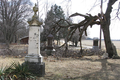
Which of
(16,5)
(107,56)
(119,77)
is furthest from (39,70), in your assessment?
(16,5)

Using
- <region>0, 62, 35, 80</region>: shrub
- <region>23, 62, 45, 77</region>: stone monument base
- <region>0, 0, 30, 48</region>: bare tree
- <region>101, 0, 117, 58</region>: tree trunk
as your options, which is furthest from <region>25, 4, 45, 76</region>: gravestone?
<region>0, 0, 30, 48</region>: bare tree

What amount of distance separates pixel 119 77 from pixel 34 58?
385 cm

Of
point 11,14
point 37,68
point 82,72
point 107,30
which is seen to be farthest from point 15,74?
point 11,14

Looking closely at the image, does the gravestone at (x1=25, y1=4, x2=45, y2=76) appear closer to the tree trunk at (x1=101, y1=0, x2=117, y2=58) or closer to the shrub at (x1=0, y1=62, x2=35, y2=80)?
the shrub at (x1=0, y1=62, x2=35, y2=80)

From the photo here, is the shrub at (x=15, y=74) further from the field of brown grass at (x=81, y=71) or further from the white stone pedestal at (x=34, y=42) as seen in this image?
the white stone pedestal at (x=34, y=42)

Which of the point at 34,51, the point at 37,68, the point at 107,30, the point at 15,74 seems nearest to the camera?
the point at 15,74

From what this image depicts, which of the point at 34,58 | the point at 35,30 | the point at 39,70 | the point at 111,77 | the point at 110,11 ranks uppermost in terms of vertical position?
the point at 110,11

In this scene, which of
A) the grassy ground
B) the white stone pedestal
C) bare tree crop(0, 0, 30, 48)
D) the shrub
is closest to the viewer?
the shrub

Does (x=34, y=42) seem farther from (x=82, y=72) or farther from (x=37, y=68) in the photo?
(x=82, y=72)

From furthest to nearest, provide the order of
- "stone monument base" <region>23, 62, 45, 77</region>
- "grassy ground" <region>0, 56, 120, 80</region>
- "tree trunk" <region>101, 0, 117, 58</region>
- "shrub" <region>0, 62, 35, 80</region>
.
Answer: "tree trunk" <region>101, 0, 117, 58</region>
"stone monument base" <region>23, 62, 45, 77</region>
"grassy ground" <region>0, 56, 120, 80</region>
"shrub" <region>0, 62, 35, 80</region>

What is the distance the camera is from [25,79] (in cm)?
392

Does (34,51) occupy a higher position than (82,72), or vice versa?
(34,51)

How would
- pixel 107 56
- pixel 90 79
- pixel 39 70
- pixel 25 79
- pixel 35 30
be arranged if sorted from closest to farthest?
A: pixel 25 79
pixel 90 79
pixel 39 70
pixel 35 30
pixel 107 56

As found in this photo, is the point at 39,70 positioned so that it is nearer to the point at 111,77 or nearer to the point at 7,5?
the point at 111,77
